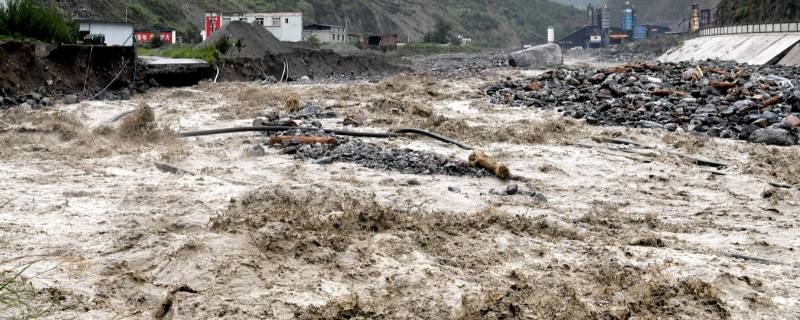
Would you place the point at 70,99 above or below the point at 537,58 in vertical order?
below

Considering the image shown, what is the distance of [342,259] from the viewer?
6.18 m

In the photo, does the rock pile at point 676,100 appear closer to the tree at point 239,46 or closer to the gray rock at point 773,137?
the gray rock at point 773,137

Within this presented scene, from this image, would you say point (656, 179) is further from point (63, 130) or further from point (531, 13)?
point (531, 13)

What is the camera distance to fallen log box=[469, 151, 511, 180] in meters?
9.77

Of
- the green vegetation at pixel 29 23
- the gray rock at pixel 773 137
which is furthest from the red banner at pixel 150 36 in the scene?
the gray rock at pixel 773 137

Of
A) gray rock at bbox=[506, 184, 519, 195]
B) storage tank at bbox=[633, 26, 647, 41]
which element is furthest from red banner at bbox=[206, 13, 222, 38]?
storage tank at bbox=[633, 26, 647, 41]

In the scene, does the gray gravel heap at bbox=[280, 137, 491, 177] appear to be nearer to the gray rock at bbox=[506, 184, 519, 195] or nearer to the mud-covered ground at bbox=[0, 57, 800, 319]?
the mud-covered ground at bbox=[0, 57, 800, 319]

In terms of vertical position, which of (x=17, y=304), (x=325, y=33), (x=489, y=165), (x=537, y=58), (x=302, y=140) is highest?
(x=325, y=33)

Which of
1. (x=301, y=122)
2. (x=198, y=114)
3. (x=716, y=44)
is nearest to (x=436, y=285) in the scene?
(x=301, y=122)

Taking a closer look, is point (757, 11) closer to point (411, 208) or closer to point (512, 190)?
point (512, 190)

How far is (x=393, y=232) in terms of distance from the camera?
23.0 feet

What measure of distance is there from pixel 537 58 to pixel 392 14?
65.6m

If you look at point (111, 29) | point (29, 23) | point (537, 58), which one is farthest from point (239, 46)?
point (537, 58)

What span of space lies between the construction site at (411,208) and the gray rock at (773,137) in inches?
1.0
